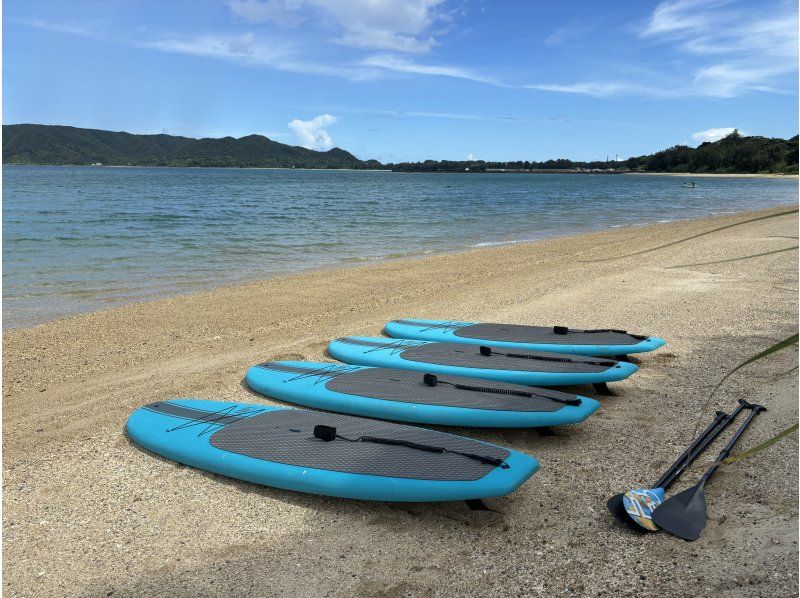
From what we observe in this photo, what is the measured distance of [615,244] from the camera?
46.6ft

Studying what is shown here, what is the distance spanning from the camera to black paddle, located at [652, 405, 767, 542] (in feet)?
8.99

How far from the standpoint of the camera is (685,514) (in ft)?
9.25

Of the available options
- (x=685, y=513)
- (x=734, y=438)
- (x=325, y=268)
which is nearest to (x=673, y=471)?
(x=685, y=513)

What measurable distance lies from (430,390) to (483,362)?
0.73m

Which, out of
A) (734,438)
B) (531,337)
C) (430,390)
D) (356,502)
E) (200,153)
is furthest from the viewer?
(200,153)

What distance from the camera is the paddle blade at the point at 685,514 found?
8.99 ft

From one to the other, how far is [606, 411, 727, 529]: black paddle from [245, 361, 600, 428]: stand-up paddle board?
23.6 inches

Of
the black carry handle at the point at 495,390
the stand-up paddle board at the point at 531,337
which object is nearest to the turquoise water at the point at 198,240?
the stand-up paddle board at the point at 531,337

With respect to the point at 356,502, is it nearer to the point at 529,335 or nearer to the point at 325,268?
the point at 529,335

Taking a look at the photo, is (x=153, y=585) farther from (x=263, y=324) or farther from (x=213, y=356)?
(x=263, y=324)

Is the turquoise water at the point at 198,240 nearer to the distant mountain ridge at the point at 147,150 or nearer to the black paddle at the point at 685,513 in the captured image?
the black paddle at the point at 685,513

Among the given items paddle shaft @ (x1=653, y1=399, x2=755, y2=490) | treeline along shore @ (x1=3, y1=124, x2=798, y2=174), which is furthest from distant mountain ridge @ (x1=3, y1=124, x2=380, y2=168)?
paddle shaft @ (x1=653, y1=399, x2=755, y2=490)

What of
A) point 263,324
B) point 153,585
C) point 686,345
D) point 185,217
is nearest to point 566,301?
point 686,345

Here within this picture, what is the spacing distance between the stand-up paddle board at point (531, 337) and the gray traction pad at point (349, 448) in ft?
6.49
